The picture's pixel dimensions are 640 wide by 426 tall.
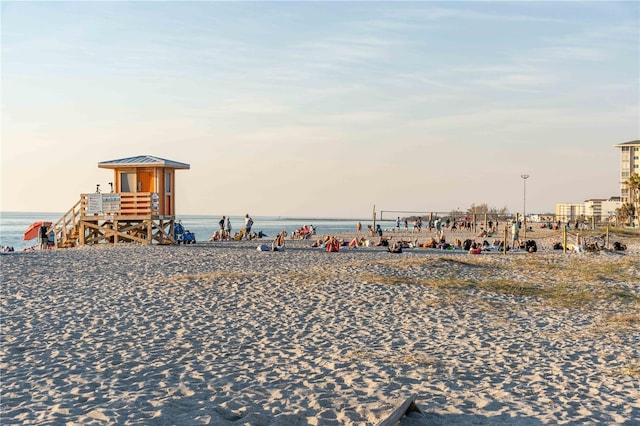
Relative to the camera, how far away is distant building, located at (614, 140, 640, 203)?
297 feet

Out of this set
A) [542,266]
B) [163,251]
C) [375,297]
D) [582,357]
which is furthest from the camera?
[163,251]

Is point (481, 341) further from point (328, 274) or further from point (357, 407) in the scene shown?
point (328, 274)

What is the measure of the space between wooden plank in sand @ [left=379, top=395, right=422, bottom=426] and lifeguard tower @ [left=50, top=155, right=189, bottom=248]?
62.0 feet

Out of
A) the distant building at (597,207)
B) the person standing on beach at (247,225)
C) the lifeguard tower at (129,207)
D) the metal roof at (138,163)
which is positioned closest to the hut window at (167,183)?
the lifeguard tower at (129,207)

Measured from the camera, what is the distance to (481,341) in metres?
8.76

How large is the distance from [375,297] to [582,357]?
4.78m

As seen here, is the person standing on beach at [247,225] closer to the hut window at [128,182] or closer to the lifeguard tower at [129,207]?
the lifeguard tower at [129,207]

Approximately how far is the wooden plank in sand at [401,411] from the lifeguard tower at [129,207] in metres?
18.9

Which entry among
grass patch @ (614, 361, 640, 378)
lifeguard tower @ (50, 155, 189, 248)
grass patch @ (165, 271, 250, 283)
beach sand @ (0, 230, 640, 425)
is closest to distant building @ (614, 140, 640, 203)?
lifeguard tower @ (50, 155, 189, 248)

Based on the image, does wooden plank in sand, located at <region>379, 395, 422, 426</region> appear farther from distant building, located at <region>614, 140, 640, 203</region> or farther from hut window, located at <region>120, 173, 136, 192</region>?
distant building, located at <region>614, 140, 640, 203</region>

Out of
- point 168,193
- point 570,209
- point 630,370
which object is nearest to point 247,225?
point 168,193

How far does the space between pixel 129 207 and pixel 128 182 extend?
47.3 inches

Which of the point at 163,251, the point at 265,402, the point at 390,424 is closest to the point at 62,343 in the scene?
the point at 265,402

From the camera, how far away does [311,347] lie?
8.13m
